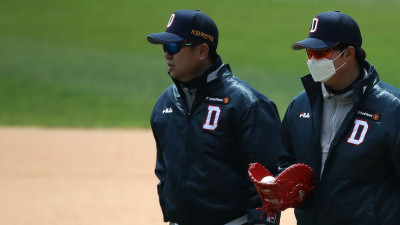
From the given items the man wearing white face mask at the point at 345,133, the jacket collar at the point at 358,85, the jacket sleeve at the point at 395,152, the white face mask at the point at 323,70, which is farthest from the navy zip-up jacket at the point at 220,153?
the jacket sleeve at the point at 395,152

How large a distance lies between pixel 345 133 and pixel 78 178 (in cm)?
762

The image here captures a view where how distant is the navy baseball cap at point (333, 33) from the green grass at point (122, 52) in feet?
35.7

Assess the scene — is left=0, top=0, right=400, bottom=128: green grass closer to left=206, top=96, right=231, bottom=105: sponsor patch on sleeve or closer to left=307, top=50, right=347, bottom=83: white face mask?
left=206, top=96, right=231, bottom=105: sponsor patch on sleeve

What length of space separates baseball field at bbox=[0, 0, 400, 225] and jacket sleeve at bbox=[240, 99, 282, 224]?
441 cm

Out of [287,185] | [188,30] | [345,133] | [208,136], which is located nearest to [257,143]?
[208,136]

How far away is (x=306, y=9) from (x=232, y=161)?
69.9 ft

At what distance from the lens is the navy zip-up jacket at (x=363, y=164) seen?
4.07 m

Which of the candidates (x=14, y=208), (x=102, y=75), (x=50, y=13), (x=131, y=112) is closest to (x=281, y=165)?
(x=14, y=208)

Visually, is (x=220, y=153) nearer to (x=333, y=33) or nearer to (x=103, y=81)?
(x=333, y=33)

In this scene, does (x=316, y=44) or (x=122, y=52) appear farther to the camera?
(x=122, y=52)

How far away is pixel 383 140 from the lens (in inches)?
160

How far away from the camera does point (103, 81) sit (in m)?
18.7

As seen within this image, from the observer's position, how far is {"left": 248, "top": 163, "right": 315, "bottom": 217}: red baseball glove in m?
4.20

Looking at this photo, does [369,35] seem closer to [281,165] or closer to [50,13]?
[50,13]
